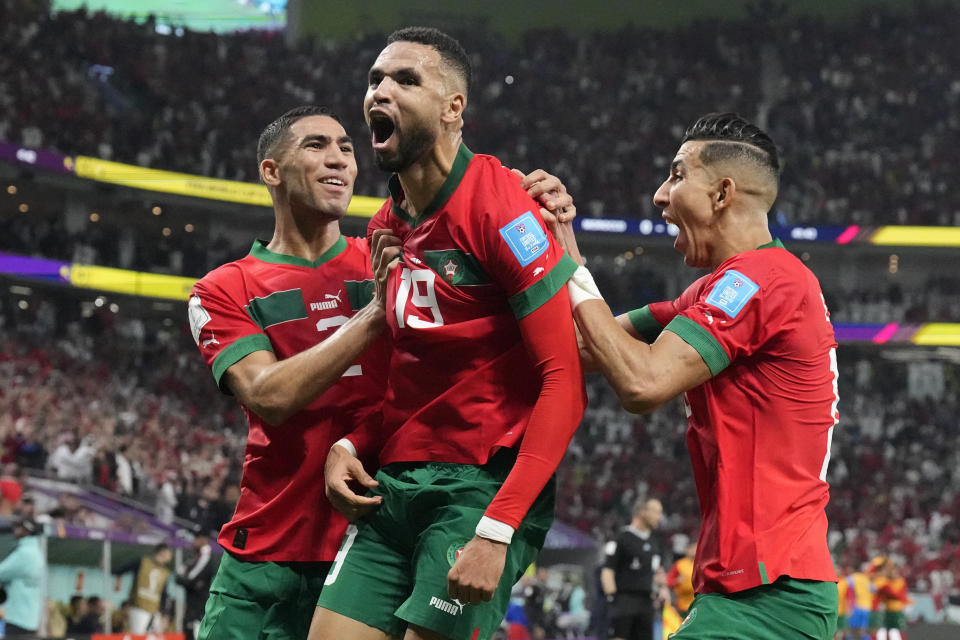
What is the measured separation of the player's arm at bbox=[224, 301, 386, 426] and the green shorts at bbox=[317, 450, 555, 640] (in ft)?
1.26

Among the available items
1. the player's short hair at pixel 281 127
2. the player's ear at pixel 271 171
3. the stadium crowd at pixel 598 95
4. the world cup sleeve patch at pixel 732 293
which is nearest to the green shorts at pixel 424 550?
the world cup sleeve patch at pixel 732 293

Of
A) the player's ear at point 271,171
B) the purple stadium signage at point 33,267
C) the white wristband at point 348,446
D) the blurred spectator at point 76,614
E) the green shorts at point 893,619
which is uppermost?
the purple stadium signage at point 33,267

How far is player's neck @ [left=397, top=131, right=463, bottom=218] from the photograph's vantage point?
336cm

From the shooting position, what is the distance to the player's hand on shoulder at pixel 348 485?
11.0ft

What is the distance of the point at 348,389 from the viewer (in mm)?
3918

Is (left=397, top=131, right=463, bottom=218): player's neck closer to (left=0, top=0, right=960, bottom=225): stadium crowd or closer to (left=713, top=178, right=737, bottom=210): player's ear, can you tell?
(left=713, top=178, right=737, bottom=210): player's ear

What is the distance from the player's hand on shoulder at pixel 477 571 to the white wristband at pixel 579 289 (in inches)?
29.4

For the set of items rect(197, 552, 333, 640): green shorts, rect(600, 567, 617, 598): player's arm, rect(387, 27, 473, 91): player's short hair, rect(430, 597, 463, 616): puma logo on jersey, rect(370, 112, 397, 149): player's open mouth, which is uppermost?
rect(387, 27, 473, 91): player's short hair

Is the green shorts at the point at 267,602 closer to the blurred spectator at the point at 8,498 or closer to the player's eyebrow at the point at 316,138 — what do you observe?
the player's eyebrow at the point at 316,138

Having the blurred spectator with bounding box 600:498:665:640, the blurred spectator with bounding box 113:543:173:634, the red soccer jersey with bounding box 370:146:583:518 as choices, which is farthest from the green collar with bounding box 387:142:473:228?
the blurred spectator with bounding box 113:543:173:634

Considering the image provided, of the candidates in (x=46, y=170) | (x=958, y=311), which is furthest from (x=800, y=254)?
(x=46, y=170)

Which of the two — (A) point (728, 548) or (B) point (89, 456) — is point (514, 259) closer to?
(A) point (728, 548)

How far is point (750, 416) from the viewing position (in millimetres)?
3289

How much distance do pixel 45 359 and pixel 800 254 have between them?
69.7 ft
